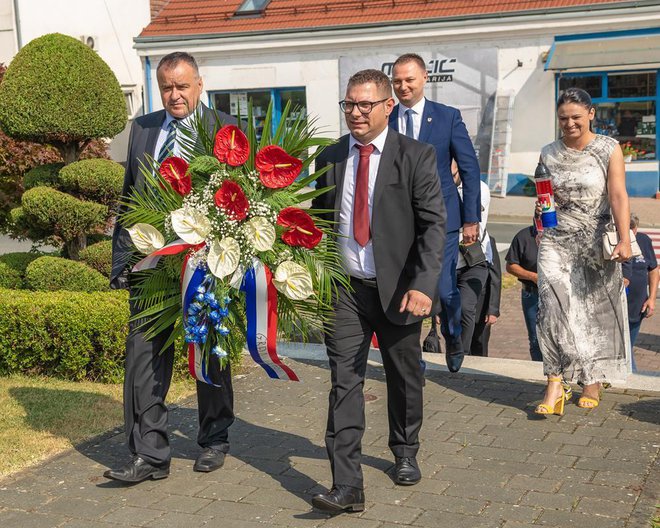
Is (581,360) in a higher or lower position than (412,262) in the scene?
lower

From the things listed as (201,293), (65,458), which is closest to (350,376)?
(201,293)

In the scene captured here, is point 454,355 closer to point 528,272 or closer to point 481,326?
point 481,326

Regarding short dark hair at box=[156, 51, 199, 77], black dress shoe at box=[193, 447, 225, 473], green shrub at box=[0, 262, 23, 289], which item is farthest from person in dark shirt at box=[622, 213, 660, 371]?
green shrub at box=[0, 262, 23, 289]

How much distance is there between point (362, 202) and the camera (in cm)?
497

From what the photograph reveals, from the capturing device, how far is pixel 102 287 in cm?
791

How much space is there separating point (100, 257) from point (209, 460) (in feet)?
10.3

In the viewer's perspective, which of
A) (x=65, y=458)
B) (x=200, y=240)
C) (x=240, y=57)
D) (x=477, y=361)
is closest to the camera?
(x=200, y=240)

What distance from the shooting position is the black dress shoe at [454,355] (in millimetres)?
7195

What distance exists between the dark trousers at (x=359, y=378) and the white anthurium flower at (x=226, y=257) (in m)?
0.58

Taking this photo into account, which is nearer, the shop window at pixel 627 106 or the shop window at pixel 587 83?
the shop window at pixel 627 106

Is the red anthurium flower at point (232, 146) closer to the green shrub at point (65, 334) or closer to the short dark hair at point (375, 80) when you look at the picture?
the short dark hair at point (375, 80)

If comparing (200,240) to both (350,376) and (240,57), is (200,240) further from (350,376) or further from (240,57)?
(240,57)

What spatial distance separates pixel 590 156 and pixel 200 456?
2.96 meters

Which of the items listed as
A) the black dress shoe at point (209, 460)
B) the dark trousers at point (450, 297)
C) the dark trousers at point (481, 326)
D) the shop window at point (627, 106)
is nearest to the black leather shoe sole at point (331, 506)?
the black dress shoe at point (209, 460)
